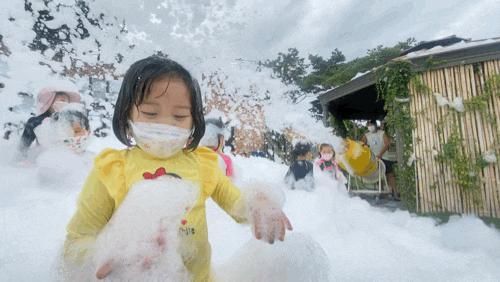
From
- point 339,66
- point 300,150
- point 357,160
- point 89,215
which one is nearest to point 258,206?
point 89,215

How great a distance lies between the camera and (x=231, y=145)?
486 centimetres

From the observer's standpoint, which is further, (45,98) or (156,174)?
(45,98)

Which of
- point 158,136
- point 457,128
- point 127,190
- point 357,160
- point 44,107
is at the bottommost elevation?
point 357,160

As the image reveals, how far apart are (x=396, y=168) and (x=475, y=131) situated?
Result: 132cm

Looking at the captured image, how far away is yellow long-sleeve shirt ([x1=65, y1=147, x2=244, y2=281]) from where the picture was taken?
3.67 feet

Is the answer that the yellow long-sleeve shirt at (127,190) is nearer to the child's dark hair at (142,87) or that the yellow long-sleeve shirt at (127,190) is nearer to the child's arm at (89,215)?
the child's arm at (89,215)

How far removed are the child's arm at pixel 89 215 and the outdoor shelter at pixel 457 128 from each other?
17.0ft

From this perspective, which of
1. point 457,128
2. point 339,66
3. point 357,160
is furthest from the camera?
point 339,66

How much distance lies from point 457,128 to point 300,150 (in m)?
2.41

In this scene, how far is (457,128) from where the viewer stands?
4.94 metres

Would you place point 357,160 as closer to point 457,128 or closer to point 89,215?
point 457,128

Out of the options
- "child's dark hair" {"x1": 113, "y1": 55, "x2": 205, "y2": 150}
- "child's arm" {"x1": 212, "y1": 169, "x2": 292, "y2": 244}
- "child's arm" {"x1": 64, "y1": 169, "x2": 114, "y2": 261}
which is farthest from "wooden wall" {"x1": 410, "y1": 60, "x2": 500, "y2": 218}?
"child's arm" {"x1": 64, "y1": 169, "x2": 114, "y2": 261}

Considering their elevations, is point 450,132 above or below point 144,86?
below

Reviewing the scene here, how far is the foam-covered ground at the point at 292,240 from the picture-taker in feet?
5.30
